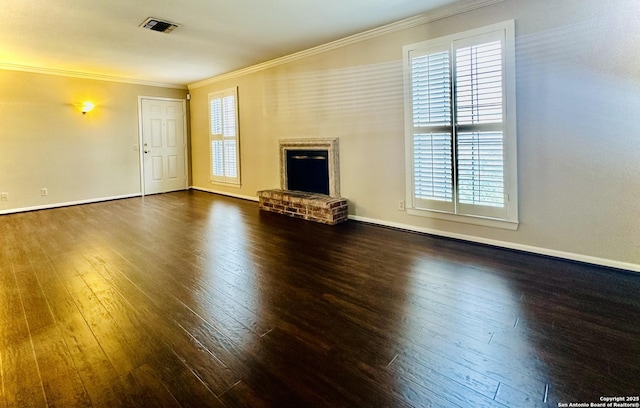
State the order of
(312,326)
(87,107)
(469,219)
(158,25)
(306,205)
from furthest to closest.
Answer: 1. (87,107)
2. (306,205)
3. (158,25)
4. (469,219)
5. (312,326)

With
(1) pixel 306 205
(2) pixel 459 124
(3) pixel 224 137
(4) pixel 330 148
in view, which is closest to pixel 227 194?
(3) pixel 224 137

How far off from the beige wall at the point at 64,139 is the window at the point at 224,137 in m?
1.51

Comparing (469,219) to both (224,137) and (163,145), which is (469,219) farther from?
(163,145)

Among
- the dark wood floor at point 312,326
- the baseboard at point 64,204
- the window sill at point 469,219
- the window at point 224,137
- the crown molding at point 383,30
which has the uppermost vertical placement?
the crown molding at point 383,30

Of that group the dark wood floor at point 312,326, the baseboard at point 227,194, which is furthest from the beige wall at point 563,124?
the baseboard at point 227,194

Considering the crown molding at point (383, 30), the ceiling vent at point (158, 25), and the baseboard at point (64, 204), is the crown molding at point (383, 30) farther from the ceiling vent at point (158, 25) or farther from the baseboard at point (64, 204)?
the baseboard at point (64, 204)

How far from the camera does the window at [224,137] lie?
6.89 meters

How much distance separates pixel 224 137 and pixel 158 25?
3223 millimetres

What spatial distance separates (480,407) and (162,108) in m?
8.16

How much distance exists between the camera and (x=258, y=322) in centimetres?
215

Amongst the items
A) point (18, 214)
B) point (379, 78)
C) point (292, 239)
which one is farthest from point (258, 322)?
point (18, 214)

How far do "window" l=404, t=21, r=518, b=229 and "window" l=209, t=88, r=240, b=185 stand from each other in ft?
12.8

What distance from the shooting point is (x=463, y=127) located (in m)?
3.63

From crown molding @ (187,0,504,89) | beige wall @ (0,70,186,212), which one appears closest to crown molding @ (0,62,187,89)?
beige wall @ (0,70,186,212)
